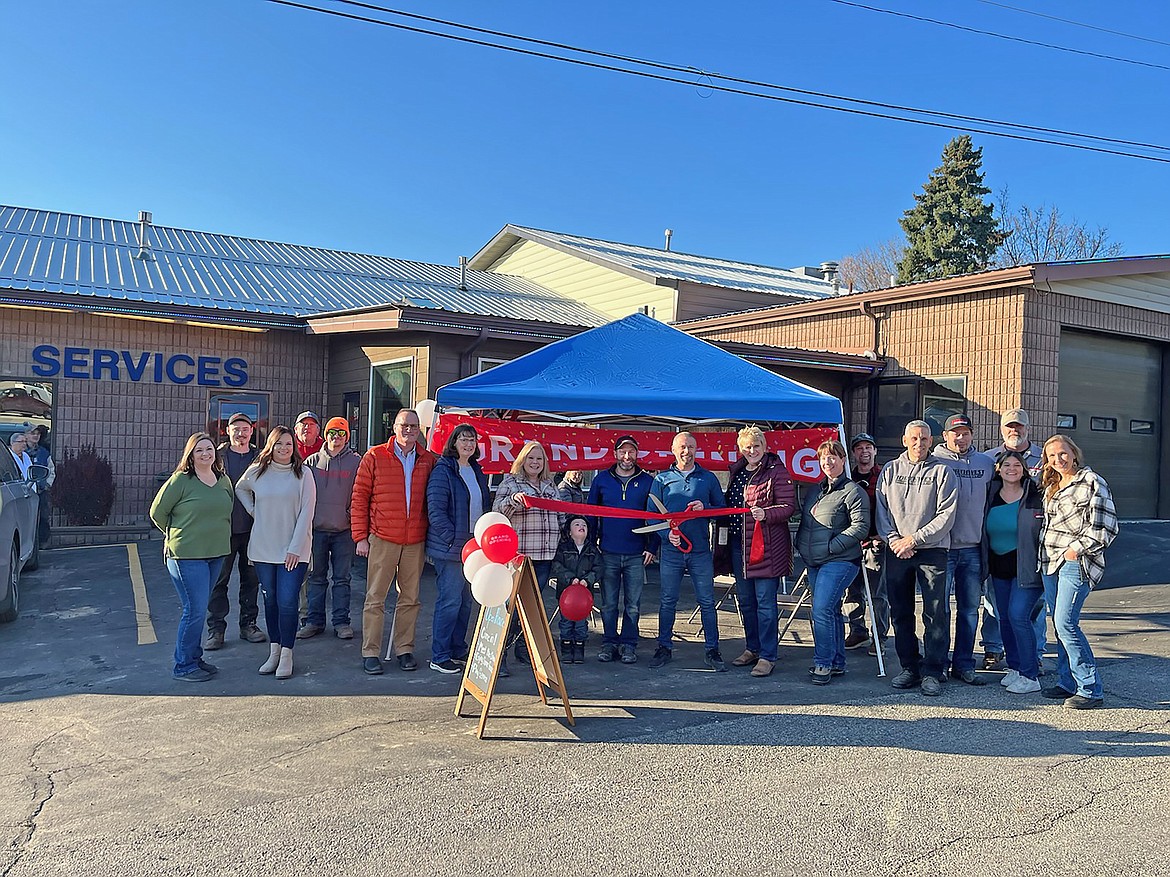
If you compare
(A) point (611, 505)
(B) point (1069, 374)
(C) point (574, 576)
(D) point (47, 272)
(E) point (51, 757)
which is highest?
(D) point (47, 272)

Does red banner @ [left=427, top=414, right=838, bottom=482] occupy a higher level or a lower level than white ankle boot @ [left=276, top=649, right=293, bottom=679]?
higher

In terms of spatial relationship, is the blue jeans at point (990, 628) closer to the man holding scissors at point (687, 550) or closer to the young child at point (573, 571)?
the man holding scissors at point (687, 550)

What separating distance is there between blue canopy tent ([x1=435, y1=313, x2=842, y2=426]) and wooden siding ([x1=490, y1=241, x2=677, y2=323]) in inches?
353

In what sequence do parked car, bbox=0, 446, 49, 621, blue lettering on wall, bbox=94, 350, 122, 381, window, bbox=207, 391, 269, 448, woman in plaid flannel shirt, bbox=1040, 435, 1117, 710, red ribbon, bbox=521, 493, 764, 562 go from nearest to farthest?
woman in plaid flannel shirt, bbox=1040, 435, 1117, 710, red ribbon, bbox=521, 493, 764, 562, parked car, bbox=0, 446, 49, 621, blue lettering on wall, bbox=94, 350, 122, 381, window, bbox=207, 391, 269, 448

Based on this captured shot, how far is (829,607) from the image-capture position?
20.9 ft

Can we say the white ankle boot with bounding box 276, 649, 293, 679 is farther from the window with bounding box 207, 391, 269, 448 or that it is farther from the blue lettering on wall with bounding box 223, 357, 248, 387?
the blue lettering on wall with bounding box 223, 357, 248, 387

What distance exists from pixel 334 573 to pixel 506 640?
2714 millimetres

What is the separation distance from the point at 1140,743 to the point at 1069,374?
1020 centimetres

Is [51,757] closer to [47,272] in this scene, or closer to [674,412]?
[674,412]

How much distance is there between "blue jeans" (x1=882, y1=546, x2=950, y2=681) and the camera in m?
6.18

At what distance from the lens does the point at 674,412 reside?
8.53m

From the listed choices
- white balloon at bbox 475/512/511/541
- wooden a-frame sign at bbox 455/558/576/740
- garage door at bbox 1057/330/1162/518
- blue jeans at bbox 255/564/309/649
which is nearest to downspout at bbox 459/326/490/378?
blue jeans at bbox 255/564/309/649

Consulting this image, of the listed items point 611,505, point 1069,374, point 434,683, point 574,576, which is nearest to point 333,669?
point 434,683

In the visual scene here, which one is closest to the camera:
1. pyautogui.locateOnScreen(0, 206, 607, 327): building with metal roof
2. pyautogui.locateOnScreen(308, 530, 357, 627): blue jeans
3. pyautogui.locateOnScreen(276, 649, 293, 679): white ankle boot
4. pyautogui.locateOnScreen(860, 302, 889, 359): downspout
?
pyautogui.locateOnScreen(276, 649, 293, 679): white ankle boot
